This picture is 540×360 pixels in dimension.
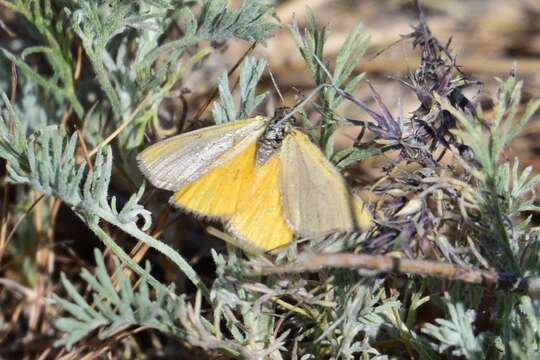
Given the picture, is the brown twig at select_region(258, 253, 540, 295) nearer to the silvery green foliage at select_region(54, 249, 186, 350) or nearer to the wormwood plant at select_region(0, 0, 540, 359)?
the wormwood plant at select_region(0, 0, 540, 359)

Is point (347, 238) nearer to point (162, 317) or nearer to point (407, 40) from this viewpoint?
point (162, 317)

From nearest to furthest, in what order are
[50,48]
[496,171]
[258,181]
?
[496,171], [258,181], [50,48]

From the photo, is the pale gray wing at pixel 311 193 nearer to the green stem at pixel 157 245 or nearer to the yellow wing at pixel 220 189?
the yellow wing at pixel 220 189

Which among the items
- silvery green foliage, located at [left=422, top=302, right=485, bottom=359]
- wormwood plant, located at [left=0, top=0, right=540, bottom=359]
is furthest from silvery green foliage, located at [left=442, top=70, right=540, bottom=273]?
silvery green foliage, located at [left=422, top=302, right=485, bottom=359]

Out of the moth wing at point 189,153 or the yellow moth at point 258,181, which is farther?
the moth wing at point 189,153

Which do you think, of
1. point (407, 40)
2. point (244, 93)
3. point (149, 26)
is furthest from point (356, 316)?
point (407, 40)

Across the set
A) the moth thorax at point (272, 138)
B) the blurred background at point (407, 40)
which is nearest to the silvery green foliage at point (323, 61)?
the moth thorax at point (272, 138)
